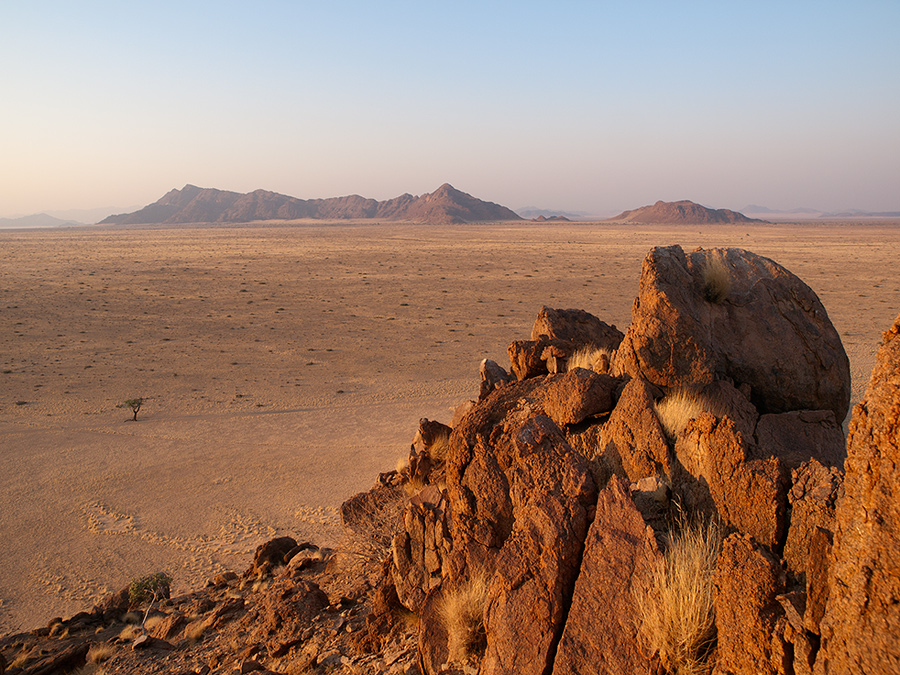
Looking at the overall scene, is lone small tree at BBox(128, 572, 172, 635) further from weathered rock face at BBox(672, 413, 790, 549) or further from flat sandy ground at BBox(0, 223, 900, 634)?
weathered rock face at BBox(672, 413, 790, 549)

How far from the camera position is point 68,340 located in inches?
971

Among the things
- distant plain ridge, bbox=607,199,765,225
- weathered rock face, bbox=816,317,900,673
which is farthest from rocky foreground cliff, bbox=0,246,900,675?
distant plain ridge, bbox=607,199,765,225

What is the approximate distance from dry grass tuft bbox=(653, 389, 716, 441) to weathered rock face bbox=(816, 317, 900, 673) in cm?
189

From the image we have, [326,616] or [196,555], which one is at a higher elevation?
[326,616]

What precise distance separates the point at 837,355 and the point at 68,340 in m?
26.8

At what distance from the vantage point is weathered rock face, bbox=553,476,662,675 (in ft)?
11.6

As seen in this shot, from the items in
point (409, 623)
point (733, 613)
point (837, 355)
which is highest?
point (837, 355)

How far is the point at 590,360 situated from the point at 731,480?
3.14 m

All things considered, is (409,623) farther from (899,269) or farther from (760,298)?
(899,269)

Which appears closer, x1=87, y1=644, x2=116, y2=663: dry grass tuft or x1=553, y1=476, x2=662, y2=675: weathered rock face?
x1=553, y1=476, x2=662, y2=675: weathered rock face

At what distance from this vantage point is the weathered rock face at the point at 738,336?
19.4 ft

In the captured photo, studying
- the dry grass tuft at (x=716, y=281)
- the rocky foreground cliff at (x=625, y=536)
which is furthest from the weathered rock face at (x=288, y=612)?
the dry grass tuft at (x=716, y=281)

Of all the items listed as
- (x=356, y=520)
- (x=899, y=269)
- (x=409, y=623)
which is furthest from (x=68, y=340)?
(x=899, y=269)

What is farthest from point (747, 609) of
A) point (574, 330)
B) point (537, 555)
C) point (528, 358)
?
point (574, 330)
